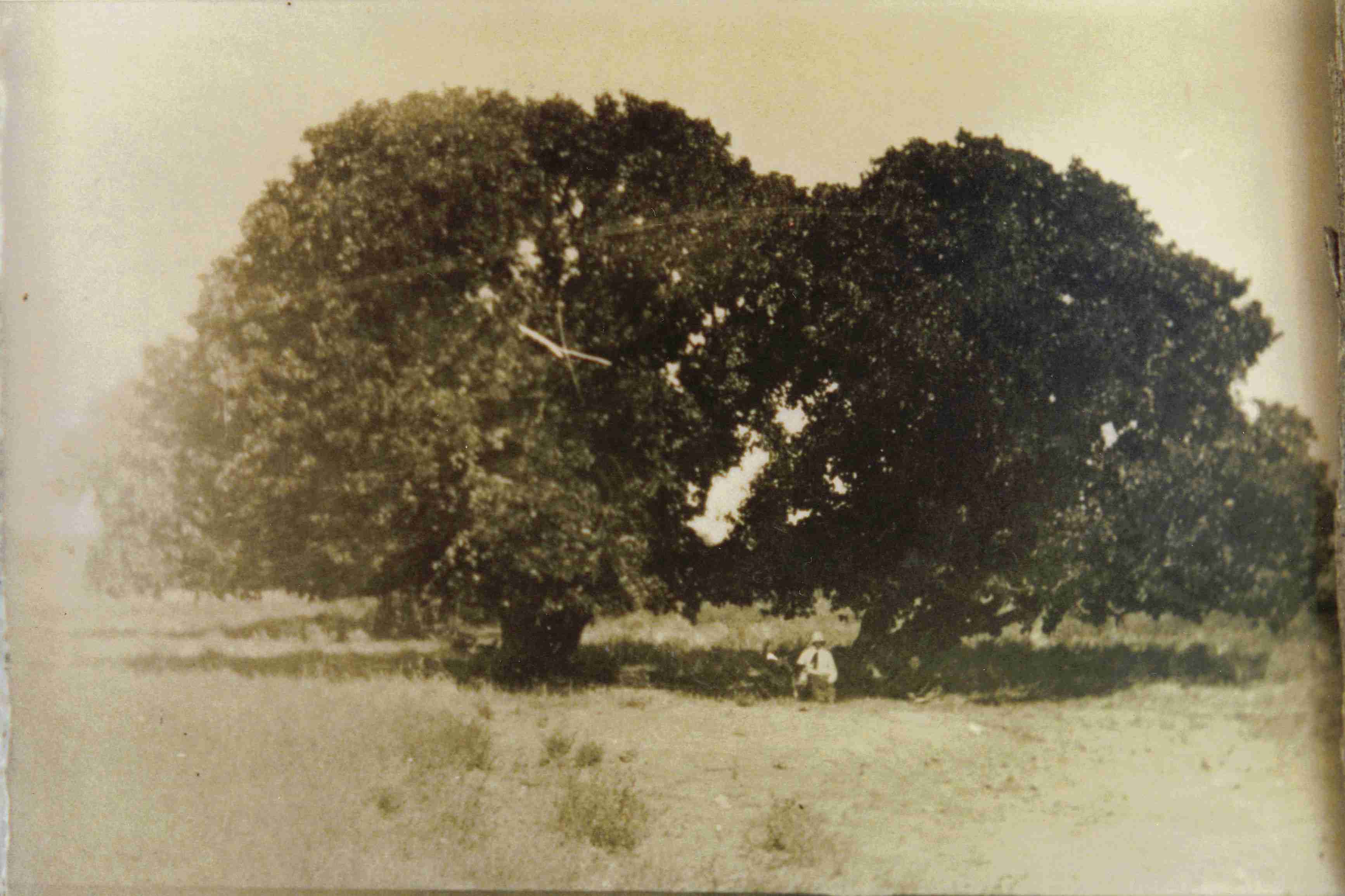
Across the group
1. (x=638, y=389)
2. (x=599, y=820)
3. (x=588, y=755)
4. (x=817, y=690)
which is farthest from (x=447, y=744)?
(x=638, y=389)

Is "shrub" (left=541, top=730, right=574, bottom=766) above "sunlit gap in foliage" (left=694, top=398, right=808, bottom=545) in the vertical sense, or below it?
below

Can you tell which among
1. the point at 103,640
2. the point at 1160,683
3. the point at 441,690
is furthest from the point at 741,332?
the point at 103,640

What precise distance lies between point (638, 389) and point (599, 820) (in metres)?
1.70

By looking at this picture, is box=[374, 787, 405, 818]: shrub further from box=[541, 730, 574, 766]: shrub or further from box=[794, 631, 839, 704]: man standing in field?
box=[794, 631, 839, 704]: man standing in field

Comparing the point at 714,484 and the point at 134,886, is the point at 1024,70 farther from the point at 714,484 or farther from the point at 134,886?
the point at 134,886

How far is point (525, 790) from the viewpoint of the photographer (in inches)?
139

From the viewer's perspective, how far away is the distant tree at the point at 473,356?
3.51 meters

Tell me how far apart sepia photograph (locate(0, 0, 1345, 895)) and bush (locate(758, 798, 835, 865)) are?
21 millimetres

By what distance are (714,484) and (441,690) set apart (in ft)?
4.43

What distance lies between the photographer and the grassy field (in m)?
3.54

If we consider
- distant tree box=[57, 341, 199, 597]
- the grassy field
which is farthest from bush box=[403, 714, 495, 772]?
distant tree box=[57, 341, 199, 597]

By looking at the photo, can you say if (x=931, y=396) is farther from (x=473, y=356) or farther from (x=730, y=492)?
(x=473, y=356)

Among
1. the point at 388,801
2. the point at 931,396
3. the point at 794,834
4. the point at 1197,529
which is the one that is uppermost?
the point at 931,396

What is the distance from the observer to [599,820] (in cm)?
354
